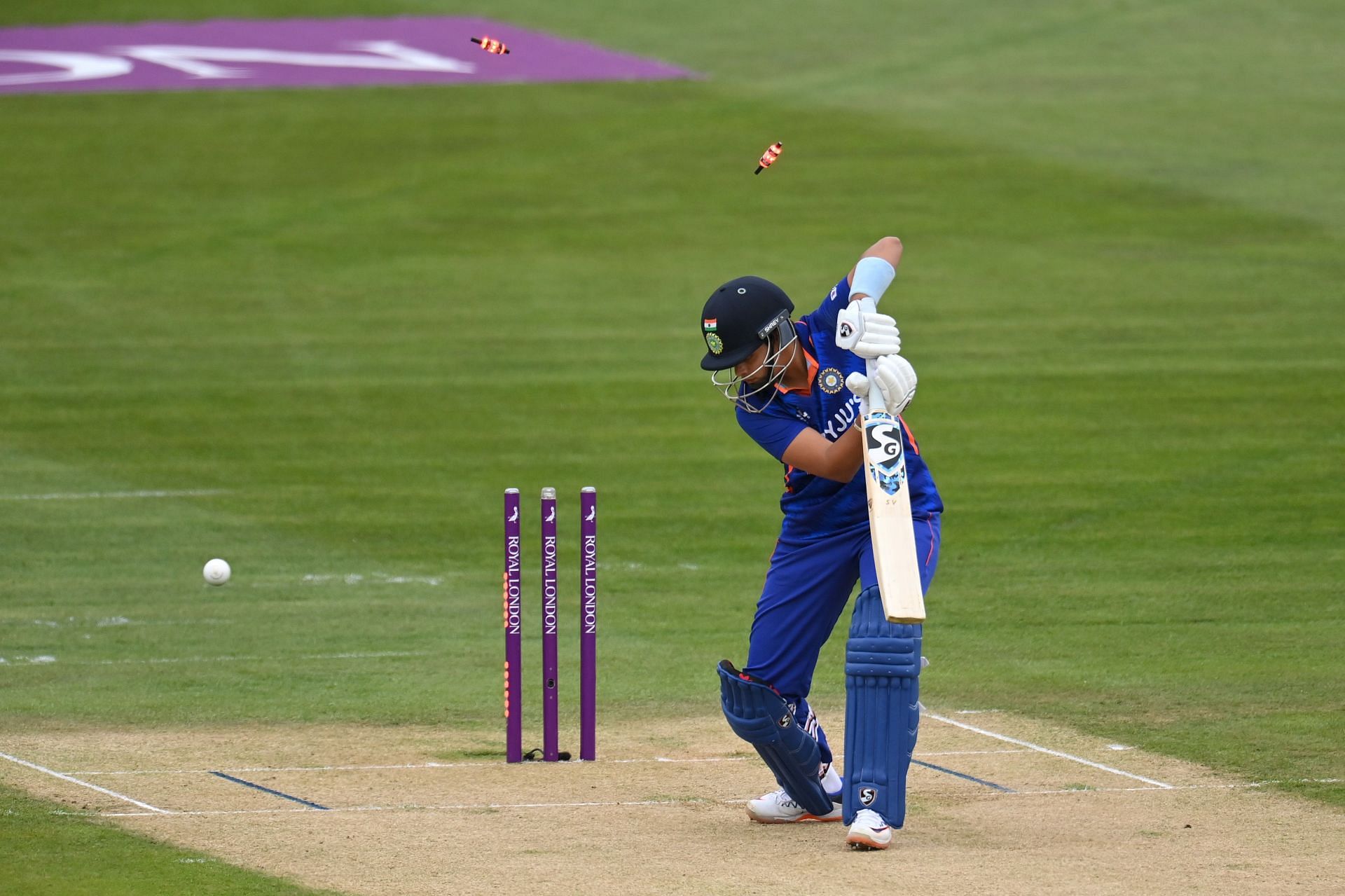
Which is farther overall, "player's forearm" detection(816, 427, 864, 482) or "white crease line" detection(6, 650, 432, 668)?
"white crease line" detection(6, 650, 432, 668)

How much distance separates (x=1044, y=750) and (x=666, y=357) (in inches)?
362

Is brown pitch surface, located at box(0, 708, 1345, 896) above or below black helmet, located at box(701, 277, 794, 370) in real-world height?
below

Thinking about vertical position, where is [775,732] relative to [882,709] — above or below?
below

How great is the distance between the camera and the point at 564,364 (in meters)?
16.2

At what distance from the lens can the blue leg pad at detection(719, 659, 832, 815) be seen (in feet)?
21.3

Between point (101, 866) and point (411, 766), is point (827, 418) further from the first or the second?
point (101, 866)

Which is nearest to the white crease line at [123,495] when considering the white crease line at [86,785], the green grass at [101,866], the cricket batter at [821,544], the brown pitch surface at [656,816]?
A: the brown pitch surface at [656,816]

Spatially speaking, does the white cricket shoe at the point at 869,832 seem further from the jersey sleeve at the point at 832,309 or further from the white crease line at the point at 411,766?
the jersey sleeve at the point at 832,309

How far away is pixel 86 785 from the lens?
7.28 m

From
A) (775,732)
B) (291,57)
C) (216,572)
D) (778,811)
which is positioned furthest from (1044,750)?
(291,57)

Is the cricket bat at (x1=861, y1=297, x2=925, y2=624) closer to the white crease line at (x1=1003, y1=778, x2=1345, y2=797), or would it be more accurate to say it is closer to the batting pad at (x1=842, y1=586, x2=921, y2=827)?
the batting pad at (x1=842, y1=586, x2=921, y2=827)

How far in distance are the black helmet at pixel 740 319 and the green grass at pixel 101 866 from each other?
86.7 inches

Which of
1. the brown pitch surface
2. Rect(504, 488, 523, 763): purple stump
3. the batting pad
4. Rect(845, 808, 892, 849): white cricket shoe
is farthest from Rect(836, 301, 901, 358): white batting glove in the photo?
Rect(504, 488, 523, 763): purple stump

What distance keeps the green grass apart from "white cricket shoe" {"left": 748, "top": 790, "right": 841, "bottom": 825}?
1684mm
